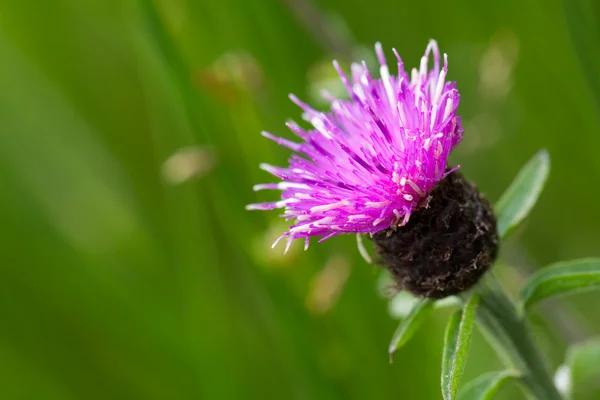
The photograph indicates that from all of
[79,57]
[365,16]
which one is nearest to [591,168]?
[365,16]

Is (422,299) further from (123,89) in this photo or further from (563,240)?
(123,89)

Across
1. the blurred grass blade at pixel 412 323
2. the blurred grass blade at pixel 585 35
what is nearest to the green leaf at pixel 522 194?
the blurred grass blade at pixel 412 323

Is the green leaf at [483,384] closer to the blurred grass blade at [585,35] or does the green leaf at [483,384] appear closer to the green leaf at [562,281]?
the green leaf at [562,281]

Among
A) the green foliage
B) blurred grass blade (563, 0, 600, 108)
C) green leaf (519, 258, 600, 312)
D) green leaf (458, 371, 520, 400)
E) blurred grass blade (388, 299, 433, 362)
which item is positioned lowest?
the green foliage

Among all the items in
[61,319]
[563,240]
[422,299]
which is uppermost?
[422,299]

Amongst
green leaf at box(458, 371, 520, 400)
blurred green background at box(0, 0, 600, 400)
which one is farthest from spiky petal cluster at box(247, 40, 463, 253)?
blurred green background at box(0, 0, 600, 400)

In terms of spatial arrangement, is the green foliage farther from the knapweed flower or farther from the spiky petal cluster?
the spiky petal cluster
